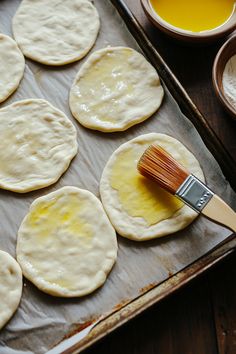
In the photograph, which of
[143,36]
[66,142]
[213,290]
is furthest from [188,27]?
[213,290]

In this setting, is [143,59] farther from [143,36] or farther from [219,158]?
[219,158]

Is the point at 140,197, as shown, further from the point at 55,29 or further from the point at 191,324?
the point at 55,29

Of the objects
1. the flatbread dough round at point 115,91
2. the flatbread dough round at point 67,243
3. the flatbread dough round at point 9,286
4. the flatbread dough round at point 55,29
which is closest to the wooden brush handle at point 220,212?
the flatbread dough round at point 67,243

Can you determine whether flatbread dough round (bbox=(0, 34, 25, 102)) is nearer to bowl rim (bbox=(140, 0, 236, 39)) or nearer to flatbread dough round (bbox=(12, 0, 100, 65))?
flatbread dough round (bbox=(12, 0, 100, 65))

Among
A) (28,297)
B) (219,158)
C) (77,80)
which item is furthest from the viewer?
(77,80)

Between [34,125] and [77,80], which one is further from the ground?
[77,80]
